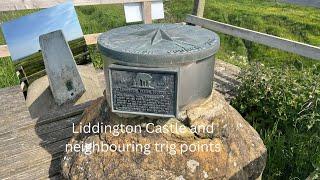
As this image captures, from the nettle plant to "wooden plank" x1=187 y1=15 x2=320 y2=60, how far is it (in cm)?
30

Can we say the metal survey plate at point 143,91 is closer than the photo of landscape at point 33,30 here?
Yes

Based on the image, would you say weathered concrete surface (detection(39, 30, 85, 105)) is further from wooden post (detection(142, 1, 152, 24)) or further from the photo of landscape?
wooden post (detection(142, 1, 152, 24))

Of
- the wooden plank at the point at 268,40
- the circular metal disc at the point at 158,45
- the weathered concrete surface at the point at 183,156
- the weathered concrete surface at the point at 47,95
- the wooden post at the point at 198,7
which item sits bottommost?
the weathered concrete surface at the point at 47,95

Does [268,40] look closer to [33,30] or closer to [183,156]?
[183,156]

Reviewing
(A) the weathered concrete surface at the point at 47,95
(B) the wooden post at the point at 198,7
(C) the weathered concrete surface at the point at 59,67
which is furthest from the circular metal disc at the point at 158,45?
(B) the wooden post at the point at 198,7

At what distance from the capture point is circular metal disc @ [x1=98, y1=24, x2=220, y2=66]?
288 centimetres

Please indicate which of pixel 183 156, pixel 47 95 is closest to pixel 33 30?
pixel 47 95

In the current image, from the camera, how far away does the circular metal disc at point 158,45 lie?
9.46 feet

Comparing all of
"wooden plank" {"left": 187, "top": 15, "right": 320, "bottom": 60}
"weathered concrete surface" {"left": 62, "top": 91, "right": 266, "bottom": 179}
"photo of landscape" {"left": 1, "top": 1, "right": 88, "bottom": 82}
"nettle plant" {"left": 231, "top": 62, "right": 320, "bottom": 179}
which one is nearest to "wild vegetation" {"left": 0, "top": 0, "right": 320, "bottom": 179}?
"nettle plant" {"left": 231, "top": 62, "right": 320, "bottom": 179}

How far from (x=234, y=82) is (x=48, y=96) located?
2.77 m

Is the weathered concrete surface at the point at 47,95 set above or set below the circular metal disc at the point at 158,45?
below

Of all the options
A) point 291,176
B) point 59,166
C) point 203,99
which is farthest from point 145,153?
point 291,176

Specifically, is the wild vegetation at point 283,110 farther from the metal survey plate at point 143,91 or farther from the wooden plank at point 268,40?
the metal survey plate at point 143,91

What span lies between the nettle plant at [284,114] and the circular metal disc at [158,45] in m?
1.34
